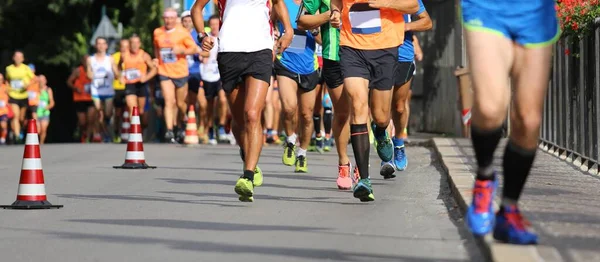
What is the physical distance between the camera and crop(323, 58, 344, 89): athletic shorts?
12.6 metres

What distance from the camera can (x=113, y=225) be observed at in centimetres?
998

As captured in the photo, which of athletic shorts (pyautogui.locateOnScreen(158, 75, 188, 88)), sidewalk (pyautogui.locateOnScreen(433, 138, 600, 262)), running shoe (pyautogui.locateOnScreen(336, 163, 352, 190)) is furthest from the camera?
athletic shorts (pyautogui.locateOnScreen(158, 75, 188, 88))

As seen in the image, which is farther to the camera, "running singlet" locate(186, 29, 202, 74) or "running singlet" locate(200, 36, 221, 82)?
"running singlet" locate(186, 29, 202, 74)

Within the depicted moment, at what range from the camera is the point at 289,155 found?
52.4 feet

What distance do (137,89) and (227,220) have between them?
653 inches

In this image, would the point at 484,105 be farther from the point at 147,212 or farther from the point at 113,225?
the point at 147,212

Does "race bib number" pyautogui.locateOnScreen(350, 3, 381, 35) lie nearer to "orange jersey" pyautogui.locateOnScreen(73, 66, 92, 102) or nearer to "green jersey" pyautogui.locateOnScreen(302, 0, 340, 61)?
"green jersey" pyautogui.locateOnScreen(302, 0, 340, 61)

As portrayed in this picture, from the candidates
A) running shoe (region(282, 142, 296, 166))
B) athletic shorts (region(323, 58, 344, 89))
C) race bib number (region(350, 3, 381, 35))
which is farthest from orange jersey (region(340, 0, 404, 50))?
running shoe (region(282, 142, 296, 166))

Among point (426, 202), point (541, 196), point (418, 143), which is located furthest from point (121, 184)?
point (418, 143)

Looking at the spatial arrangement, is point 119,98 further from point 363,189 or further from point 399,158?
point 363,189

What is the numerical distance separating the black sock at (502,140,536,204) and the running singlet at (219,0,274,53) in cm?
446

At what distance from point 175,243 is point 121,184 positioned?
18.4 feet

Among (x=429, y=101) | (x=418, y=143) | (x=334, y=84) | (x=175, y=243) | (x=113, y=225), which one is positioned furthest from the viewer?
(x=429, y=101)

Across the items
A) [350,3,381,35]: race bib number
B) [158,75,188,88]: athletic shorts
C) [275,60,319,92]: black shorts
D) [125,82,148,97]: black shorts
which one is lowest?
[125,82,148,97]: black shorts
